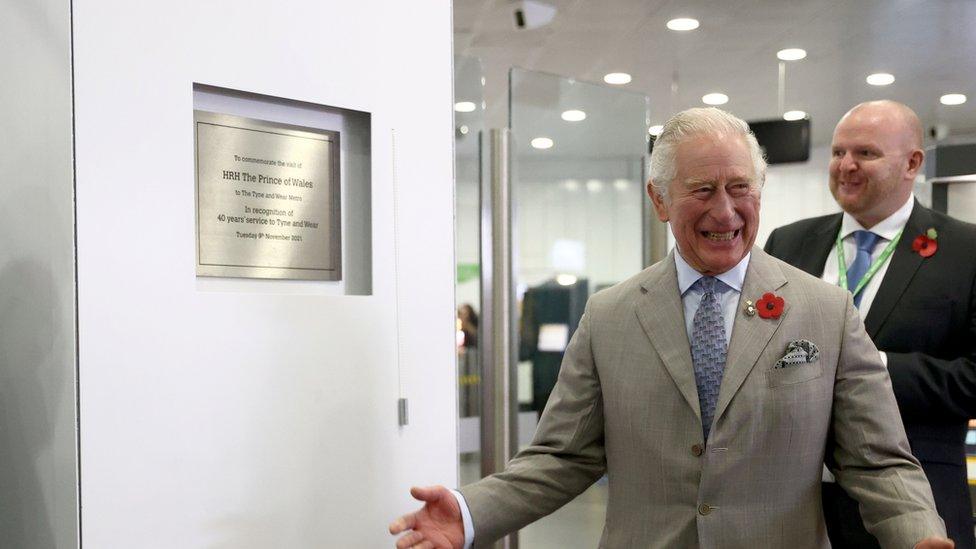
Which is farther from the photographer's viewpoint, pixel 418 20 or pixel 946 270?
pixel 946 270

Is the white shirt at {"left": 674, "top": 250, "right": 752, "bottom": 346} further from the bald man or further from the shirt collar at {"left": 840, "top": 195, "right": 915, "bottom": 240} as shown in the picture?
the shirt collar at {"left": 840, "top": 195, "right": 915, "bottom": 240}

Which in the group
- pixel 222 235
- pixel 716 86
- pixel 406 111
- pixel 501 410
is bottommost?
pixel 501 410

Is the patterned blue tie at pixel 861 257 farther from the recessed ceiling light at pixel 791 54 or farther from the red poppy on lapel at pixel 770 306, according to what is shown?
the recessed ceiling light at pixel 791 54

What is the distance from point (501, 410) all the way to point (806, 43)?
5112 mm

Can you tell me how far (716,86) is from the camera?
31.3 ft

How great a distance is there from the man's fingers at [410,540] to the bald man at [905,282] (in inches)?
39.8

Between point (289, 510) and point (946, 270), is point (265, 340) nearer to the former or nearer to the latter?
point (289, 510)

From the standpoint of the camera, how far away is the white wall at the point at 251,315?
5.72 feet

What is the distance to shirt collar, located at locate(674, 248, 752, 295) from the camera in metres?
2.08

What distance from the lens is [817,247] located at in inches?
116

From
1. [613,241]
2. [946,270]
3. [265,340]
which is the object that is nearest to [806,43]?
[613,241]

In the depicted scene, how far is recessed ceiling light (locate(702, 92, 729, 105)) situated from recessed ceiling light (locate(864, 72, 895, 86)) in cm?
128

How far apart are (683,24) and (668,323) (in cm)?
575

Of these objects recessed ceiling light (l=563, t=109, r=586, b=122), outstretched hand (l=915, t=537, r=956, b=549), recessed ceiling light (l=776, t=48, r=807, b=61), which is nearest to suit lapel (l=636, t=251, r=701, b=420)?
outstretched hand (l=915, t=537, r=956, b=549)
